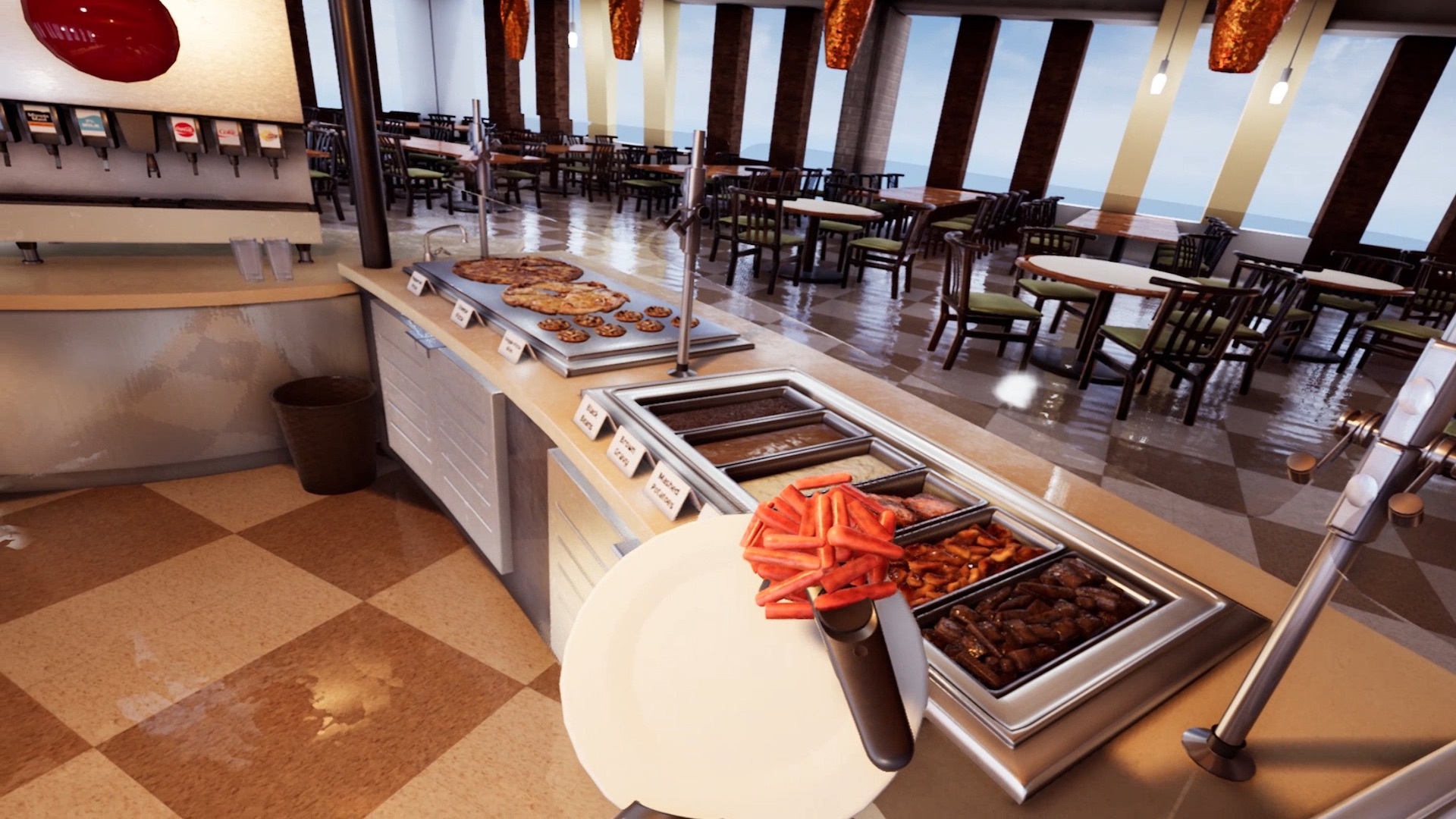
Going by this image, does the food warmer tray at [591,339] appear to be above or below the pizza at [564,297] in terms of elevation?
below

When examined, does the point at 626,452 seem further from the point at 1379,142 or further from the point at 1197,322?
the point at 1379,142

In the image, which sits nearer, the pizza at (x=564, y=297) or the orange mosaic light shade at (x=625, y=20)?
the pizza at (x=564, y=297)

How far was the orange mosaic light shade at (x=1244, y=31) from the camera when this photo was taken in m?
3.04

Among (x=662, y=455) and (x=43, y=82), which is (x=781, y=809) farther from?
(x=43, y=82)

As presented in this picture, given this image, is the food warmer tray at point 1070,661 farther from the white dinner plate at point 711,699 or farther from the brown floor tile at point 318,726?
the brown floor tile at point 318,726

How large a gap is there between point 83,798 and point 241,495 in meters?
1.33

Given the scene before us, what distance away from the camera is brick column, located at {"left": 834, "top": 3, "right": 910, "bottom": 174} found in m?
10.5

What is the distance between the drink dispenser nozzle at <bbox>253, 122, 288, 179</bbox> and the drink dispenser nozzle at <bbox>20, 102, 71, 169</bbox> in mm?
556

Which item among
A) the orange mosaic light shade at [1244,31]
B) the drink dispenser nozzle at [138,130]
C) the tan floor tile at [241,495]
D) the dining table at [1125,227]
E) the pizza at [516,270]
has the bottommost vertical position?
the tan floor tile at [241,495]

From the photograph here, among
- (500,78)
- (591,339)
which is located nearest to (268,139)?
(591,339)

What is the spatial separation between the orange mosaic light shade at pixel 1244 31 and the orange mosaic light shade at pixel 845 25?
183 centimetres

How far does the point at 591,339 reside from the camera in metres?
1.67

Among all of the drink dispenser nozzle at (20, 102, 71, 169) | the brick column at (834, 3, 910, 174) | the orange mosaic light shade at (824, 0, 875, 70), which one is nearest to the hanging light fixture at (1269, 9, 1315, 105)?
the brick column at (834, 3, 910, 174)

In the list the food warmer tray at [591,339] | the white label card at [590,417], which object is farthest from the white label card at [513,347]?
the white label card at [590,417]
